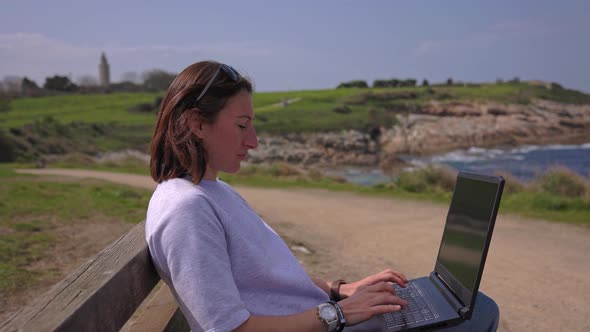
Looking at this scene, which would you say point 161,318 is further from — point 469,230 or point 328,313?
point 469,230

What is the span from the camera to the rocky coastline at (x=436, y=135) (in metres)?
49.5

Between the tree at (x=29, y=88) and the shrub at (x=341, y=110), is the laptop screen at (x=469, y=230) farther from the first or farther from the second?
the tree at (x=29, y=88)

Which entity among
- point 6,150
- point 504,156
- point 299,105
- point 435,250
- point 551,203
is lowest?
point 6,150

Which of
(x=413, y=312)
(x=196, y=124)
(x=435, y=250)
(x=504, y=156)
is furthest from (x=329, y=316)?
(x=504, y=156)

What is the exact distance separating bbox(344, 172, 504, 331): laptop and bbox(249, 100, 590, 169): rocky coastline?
39.0 meters

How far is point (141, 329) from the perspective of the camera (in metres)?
2.31

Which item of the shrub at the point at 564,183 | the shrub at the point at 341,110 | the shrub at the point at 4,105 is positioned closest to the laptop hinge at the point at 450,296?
the shrub at the point at 564,183

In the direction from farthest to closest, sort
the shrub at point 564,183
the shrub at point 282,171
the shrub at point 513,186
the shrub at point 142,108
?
1. the shrub at point 142,108
2. the shrub at point 282,171
3. the shrub at point 513,186
4. the shrub at point 564,183

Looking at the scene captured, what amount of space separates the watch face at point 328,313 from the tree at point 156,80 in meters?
91.2

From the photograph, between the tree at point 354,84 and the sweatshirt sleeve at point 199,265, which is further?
the tree at point 354,84

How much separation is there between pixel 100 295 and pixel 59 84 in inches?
3596

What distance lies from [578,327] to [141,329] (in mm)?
3523

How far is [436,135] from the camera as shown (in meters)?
63.0

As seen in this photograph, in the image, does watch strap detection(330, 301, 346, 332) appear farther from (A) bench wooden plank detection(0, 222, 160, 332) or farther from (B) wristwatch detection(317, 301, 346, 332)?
(A) bench wooden plank detection(0, 222, 160, 332)
